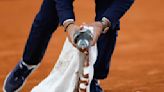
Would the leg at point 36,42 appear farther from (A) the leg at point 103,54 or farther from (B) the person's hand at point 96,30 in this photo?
(B) the person's hand at point 96,30

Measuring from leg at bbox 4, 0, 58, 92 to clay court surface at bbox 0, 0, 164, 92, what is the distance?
279 mm

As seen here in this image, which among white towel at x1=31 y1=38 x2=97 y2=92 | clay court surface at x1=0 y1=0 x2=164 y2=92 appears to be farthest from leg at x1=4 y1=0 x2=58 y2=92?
clay court surface at x1=0 y1=0 x2=164 y2=92

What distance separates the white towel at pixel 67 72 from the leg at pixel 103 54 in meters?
0.21

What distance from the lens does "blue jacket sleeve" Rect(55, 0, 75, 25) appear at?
6.68 feet

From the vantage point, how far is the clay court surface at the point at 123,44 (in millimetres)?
2922

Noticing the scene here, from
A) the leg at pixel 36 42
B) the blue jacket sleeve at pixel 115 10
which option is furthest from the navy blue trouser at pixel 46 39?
the blue jacket sleeve at pixel 115 10

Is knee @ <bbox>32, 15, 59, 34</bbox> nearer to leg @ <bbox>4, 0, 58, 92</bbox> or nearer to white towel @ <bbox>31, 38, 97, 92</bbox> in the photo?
leg @ <bbox>4, 0, 58, 92</bbox>

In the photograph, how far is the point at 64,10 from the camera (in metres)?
2.07

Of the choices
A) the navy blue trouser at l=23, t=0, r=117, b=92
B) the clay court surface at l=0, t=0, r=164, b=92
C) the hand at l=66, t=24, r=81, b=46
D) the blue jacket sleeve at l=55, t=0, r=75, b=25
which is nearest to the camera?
the hand at l=66, t=24, r=81, b=46

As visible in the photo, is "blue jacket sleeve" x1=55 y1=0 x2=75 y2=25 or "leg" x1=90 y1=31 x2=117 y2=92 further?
"leg" x1=90 y1=31 x2=117 y2=92

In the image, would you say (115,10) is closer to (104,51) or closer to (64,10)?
(64,10)

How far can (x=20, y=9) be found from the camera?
419 centimetres

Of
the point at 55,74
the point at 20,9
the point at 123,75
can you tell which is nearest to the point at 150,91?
the point at 123,75

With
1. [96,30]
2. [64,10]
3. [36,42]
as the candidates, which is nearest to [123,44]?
[36,42]
